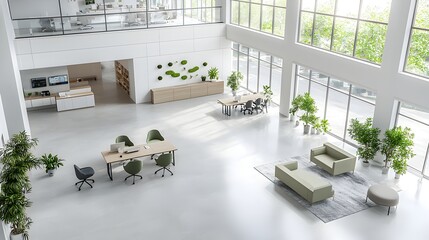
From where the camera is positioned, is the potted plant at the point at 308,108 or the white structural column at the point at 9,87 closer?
the white structural column at the point at 9,87

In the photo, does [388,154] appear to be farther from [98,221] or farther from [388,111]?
[98,221]

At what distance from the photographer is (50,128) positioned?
595 inches

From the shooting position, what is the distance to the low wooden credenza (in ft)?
59.1

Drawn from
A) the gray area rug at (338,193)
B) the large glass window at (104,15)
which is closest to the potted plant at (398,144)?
the gray area rug at (338,193)

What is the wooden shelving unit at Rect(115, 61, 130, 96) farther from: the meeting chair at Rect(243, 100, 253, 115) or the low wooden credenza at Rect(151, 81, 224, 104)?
the meeting chair at Rect(243, 100, 253, 115)

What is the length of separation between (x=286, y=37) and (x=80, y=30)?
27.8 feet

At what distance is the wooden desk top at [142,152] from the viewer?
11.2 metres

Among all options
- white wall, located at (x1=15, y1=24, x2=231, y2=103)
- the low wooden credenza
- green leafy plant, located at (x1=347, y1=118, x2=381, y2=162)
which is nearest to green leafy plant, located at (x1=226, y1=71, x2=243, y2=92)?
A: the low wooden credenza

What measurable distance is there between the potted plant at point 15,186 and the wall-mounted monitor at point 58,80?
8195mm

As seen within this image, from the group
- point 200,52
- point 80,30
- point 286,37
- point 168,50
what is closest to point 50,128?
point 80,30

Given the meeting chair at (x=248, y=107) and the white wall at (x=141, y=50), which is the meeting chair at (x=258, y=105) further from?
the white wall at (x=141, y=50)

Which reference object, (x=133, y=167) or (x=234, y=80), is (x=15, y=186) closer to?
(x=133, y=167)

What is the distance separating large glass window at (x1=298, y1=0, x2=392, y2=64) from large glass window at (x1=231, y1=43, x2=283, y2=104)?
292 cm

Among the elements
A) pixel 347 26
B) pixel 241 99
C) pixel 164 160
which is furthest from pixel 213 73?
pixel 164 160
